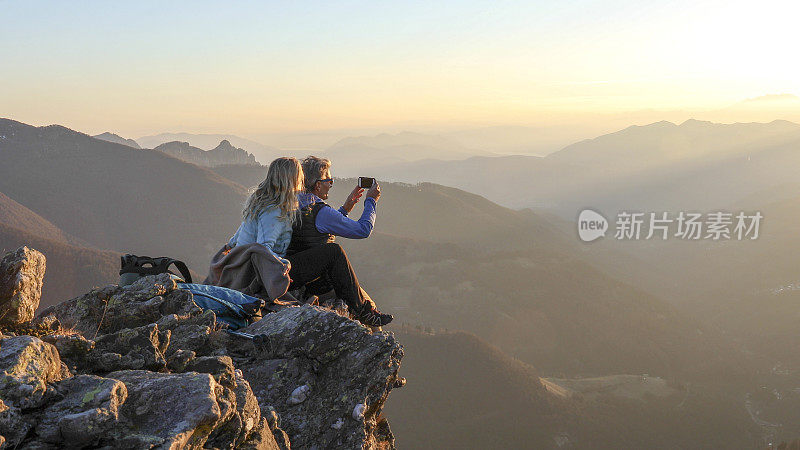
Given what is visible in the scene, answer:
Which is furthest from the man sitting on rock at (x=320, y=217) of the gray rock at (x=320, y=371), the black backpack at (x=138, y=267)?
the black backpack at (x=138, y=267)

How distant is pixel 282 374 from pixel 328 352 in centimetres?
72

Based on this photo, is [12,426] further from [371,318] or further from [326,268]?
[371,318]

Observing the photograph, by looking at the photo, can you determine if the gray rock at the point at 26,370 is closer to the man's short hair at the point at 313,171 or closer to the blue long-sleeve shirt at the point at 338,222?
the blue long-sleeve shirt at the point at 338,222

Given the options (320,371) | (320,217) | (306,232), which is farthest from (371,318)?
(320,217)

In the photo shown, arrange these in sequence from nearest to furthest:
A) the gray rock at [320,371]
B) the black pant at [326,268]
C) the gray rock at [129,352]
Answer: the gray rock at [129,352]
the gray rock at [320,371]
the black pant at [326,268]

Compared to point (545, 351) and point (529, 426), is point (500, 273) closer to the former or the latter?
point (545, 351)

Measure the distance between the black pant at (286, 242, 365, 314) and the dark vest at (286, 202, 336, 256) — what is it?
0.18m

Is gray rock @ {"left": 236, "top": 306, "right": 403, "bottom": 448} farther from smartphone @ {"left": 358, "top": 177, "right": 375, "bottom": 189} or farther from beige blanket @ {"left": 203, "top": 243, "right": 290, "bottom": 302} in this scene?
smartphone @ {"left": 358, "top": 177, "right": 375, "bottom": 189}

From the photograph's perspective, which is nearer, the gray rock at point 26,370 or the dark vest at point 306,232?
the gray rock at point 26,370

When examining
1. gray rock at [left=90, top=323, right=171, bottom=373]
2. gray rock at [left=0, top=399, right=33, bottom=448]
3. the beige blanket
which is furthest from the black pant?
gray rock at [left=0, top=399, right=33, bottom=448]

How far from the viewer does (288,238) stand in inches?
354

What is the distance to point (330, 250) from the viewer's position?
9023 millimetres

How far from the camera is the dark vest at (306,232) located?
9141mm

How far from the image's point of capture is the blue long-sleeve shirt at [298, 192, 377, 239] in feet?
29.4
